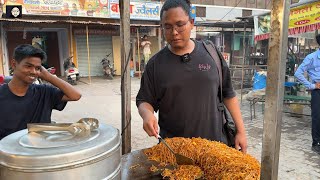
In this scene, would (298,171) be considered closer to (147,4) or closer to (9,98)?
(9,98)

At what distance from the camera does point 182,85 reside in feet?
5.94

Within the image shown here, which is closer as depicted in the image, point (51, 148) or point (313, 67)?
point (51, 148)

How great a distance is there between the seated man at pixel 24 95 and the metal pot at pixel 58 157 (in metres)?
1.20

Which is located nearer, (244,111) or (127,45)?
(127,45)

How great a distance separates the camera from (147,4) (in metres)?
14.3

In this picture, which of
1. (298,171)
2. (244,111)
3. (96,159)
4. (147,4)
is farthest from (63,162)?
(147,4)

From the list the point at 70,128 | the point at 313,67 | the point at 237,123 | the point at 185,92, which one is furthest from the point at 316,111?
the point at 70,128

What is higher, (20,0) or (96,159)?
(20,0)

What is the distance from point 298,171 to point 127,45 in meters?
3.33

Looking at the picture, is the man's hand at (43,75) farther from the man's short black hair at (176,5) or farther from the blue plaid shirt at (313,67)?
the blue plaid shirt at (313,67)

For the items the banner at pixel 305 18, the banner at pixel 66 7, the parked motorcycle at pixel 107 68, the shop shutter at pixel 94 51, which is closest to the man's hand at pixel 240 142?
the banner at pixel 305 18

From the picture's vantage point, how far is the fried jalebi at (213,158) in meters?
1.29

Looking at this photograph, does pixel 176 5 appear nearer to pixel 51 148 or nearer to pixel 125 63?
pixel 125 63

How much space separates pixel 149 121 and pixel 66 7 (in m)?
12.1
